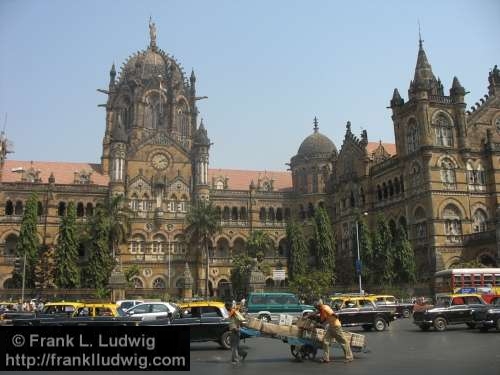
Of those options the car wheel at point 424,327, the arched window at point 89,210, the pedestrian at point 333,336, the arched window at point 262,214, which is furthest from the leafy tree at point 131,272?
the pedestrian at point 333,336

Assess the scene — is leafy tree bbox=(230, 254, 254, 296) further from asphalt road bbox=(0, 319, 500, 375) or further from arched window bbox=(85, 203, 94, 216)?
asphalt road bbox=(0, 319, 500, 375)

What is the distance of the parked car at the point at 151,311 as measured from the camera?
20953 mm

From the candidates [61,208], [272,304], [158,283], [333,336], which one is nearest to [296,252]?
[158,283]

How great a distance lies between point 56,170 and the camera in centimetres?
6788

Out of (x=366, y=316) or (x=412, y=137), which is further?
(x=412, y=137)

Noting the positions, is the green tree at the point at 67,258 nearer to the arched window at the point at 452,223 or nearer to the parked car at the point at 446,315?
the arched window at the point at 452,223

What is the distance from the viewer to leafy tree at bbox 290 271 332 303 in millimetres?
47125

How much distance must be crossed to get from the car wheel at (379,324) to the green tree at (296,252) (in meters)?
32.1

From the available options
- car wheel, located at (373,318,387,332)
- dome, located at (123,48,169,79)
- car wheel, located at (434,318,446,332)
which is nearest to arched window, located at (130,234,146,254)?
dome, located at (123,48,169,79)

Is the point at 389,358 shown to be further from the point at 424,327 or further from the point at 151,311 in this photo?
the point at 151,311

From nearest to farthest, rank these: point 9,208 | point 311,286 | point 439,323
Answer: point 439,323 < point 311,286 < point 9,208

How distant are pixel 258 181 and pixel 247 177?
9.19ft

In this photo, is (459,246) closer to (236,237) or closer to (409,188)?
(409,188)

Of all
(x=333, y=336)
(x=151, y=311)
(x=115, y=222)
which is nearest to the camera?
(x=333, y=336)
